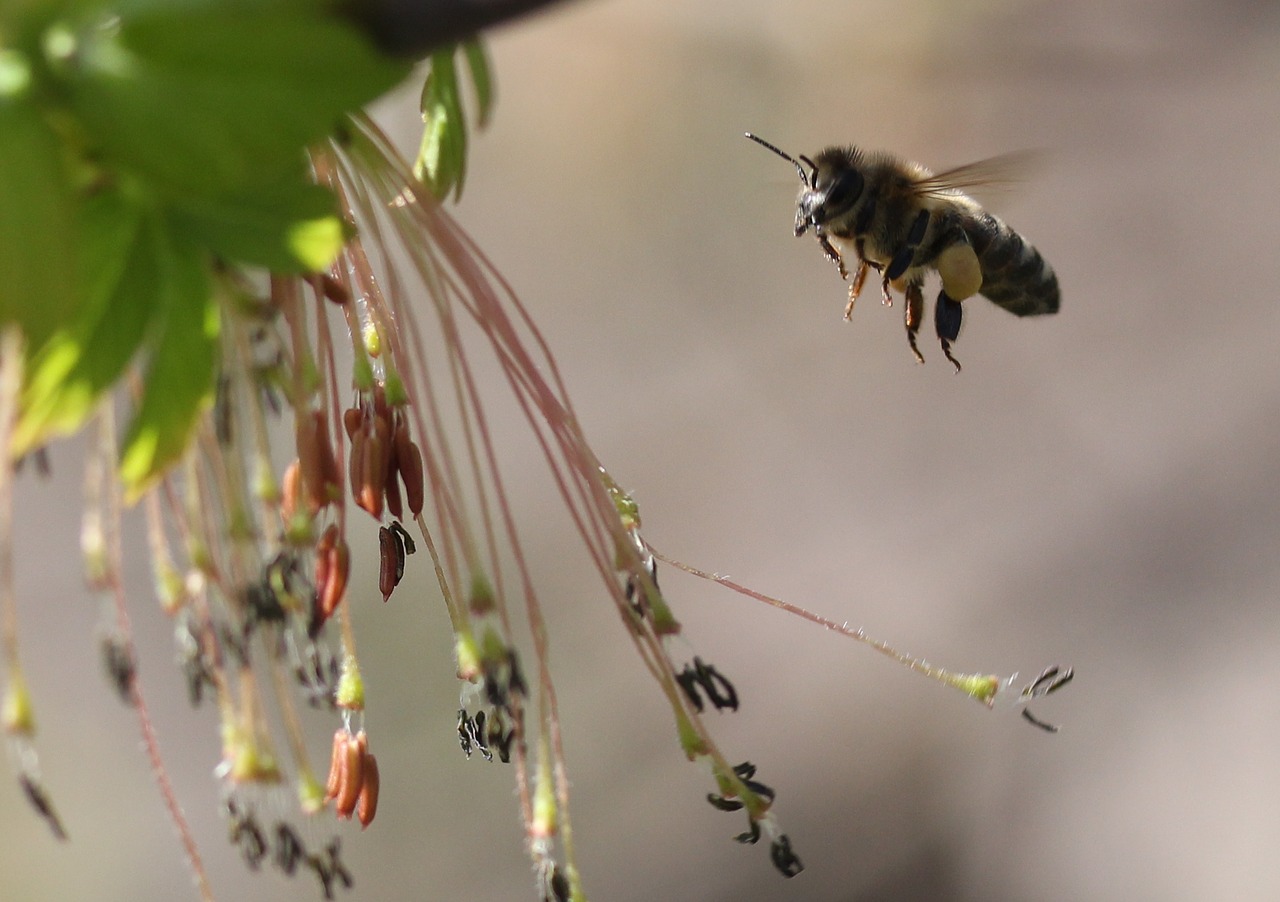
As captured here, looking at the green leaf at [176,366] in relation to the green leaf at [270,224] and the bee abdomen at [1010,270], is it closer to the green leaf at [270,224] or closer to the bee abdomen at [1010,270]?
the green leaf at [270,224]

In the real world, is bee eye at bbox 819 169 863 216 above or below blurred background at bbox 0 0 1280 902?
above

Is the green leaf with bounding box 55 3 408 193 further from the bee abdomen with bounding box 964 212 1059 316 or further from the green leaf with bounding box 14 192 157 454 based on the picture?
the bee abdomen with bounding box 964 212 1059 316

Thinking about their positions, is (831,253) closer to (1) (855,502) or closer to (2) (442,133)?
(2) (442,133)

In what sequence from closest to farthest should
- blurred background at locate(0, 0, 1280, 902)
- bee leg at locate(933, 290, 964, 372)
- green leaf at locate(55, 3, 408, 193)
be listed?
1. green leaf at locate(55, 3, 408, 193)
2. bee leg at locate(933, 290, 964, 372)
3. blurred background at locate(0, 0, 1280, 902)

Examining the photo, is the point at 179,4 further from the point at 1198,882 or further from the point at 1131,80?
the point at 1131,80

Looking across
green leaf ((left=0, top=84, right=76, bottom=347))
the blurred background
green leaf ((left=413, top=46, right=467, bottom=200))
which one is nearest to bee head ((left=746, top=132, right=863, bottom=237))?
green leaf ((left=413, top=46, right=467, bottom=200))

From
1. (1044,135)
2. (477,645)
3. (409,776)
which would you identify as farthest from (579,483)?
(1044,135)

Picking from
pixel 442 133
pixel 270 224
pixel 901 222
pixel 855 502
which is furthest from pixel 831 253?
pixel 855 502
